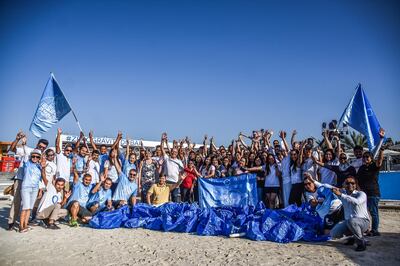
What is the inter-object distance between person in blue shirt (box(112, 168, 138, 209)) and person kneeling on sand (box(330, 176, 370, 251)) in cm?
506

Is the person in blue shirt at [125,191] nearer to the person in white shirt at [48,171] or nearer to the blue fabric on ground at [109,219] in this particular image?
the blue fabric on ground at [109,219]

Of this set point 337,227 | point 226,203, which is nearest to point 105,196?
point 226,203

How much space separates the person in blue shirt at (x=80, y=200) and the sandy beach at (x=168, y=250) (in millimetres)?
714

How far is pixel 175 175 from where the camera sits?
28.3 ft

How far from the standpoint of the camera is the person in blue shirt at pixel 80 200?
6.91 m

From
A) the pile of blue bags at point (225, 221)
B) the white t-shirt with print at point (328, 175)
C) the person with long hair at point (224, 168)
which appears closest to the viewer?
the pile of blue bags at point (225, 221)

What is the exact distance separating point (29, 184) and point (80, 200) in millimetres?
1339

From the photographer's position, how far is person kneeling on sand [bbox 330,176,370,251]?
494cm

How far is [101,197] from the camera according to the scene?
7449 millimetres

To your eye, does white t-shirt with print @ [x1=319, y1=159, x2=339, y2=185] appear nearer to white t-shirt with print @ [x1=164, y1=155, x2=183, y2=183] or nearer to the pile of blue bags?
the pile of blue bags

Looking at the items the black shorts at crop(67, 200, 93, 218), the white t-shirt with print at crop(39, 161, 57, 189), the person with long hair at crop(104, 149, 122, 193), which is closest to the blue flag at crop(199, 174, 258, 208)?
the person with long hair at crop(104, 149, 122, 193)

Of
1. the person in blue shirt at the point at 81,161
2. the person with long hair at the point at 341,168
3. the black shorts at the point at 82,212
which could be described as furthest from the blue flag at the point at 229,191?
the person in blue shirt at the point at 81,161

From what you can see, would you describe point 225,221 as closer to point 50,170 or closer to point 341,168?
point 341,168

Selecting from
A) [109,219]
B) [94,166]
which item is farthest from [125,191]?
[94,166]
